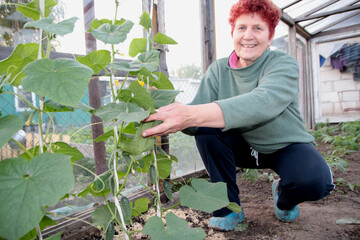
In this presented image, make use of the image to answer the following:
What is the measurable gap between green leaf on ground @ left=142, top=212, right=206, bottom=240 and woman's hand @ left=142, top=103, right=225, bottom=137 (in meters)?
0.25

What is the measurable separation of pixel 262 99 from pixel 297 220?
858mm

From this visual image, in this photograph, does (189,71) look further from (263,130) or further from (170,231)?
(170,231)

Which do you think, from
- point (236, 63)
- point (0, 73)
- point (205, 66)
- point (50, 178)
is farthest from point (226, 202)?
point (205, 66)

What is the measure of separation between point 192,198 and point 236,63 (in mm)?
1020

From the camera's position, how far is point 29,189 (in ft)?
1.64

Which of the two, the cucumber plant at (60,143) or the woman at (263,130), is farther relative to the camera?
the woman at (263,130)

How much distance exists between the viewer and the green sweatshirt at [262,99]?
104 cm

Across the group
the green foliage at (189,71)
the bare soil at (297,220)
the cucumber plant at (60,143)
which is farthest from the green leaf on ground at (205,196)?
the green foliage at (189,71)

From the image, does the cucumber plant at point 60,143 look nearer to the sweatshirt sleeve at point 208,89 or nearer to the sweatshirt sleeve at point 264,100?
the sweatshirt sleeve at point 264,100

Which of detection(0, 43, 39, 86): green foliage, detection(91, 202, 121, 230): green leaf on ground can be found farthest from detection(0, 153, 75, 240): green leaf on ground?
detection(91, 202, 121, 230): green leaf on ground

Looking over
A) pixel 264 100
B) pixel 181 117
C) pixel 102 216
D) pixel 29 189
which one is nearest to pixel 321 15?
pixel 264 100

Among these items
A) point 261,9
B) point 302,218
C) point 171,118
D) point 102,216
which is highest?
point 261,9

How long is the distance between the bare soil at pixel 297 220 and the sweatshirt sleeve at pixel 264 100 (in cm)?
61

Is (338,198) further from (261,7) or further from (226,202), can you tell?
(226,202)
